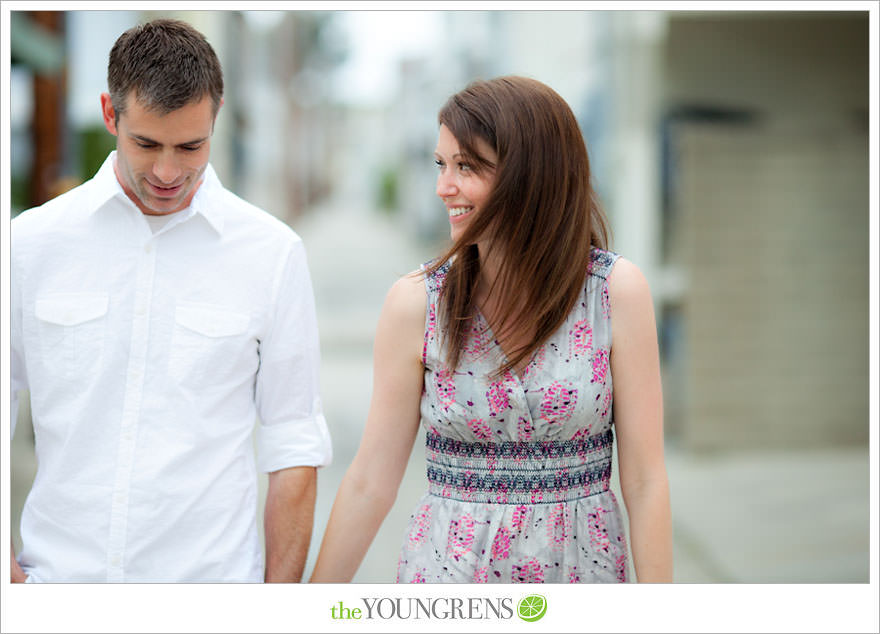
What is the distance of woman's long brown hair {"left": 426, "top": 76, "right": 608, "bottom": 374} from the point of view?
6.14ft

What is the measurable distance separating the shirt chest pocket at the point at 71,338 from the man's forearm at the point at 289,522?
0.48 m

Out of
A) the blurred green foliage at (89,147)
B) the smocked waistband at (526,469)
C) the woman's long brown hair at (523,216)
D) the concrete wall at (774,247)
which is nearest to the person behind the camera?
the woman's long brown hair at (523,216)

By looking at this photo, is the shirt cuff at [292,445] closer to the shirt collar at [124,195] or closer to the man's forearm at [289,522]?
the man's forearm at [289,522]

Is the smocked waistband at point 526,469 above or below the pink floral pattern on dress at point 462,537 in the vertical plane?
above

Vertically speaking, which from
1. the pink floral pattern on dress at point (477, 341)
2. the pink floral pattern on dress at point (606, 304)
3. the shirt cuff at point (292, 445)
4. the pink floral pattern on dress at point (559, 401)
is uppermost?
the pink floral pattern on dress at point (606, 304)

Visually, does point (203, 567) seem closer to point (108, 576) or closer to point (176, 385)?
point (108, 576)

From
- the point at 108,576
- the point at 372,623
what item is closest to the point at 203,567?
the point at 108,576

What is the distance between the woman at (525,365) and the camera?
74.6 inches

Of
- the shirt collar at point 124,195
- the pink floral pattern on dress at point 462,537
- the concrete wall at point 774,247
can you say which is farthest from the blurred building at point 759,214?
the pink floral pattern on dress at point 462,537

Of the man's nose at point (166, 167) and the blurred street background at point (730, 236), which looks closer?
the man's nose at point (166, 167)

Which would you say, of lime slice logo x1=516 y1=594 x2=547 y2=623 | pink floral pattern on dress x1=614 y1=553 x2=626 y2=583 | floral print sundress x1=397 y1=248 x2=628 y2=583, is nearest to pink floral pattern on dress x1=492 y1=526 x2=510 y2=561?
floral print sundress x1=397 y1=248 x2=628 y2=583

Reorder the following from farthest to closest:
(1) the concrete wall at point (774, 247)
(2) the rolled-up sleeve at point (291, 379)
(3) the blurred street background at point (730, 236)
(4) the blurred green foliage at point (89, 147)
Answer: (4) the blurred green foliage at point (89, 147), (1) the concrete wall at point (774, 247), (3) the blurred street background at point (730, 236), (2) the rolled-up sleeve at point (291, 379)

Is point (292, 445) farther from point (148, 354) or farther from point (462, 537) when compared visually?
point (462, 537)

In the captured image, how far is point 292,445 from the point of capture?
227 cm
